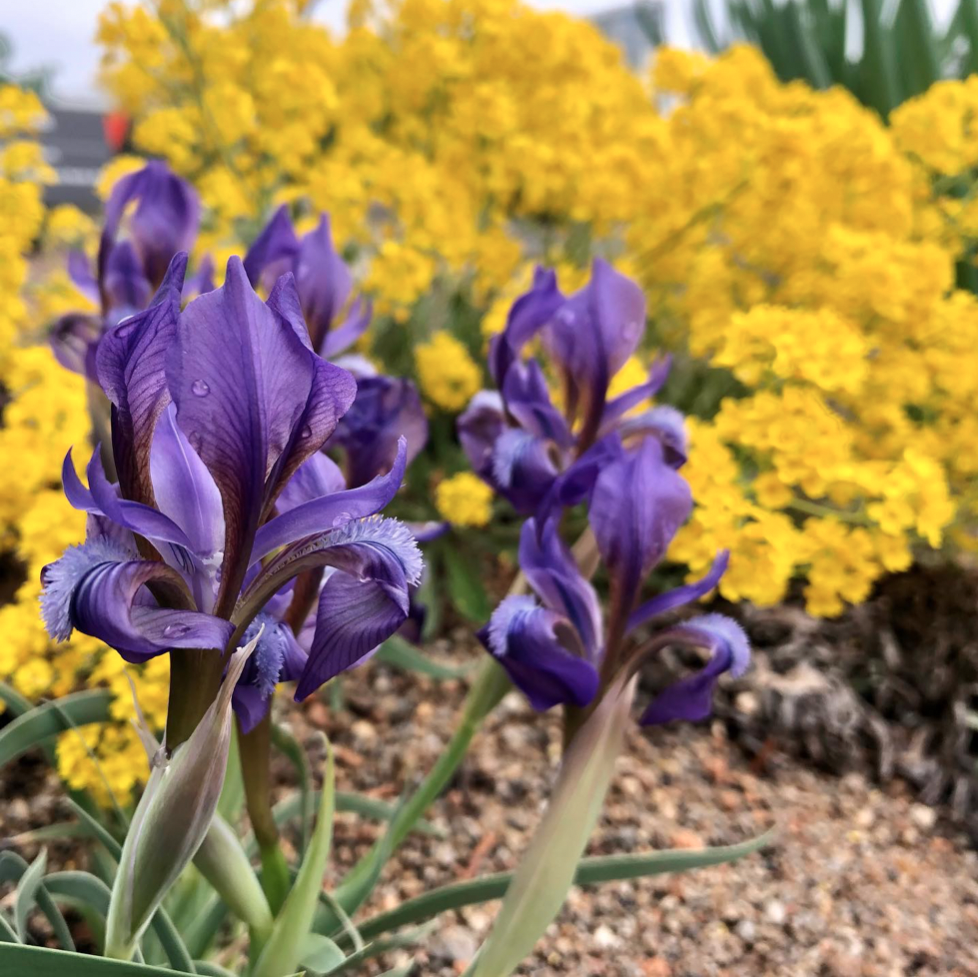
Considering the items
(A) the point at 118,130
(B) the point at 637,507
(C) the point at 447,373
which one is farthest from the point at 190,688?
(A) the point at 118,130

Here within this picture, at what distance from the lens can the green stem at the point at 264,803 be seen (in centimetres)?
75

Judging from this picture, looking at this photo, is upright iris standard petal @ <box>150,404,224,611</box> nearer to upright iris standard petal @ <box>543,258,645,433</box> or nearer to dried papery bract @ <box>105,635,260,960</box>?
dried papery bract @ <box>105,635,260,960</box>

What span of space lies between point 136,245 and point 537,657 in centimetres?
81

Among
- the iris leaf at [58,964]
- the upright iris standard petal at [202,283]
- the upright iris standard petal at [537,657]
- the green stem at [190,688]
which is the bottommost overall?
the iris leaf at [58,964]

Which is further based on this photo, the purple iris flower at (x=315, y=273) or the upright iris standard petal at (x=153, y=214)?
the upright iris standard petal at (x=153, y=214)

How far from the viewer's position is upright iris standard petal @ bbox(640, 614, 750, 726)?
0.82m

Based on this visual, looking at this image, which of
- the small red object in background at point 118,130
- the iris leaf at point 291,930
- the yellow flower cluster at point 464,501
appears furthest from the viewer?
the small red object in background at point 118,130

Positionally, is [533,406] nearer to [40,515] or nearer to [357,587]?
[357,587]

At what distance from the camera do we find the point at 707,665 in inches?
33.2

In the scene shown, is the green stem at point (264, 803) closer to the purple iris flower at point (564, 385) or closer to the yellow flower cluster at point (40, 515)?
the yellow flower cluster at point (40, 515)

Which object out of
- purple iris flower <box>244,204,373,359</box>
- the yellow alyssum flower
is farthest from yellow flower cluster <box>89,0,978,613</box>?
purple iris flower <box>244,204,373,359</box>

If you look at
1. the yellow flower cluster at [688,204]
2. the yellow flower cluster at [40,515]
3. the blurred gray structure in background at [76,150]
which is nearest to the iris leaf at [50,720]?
the yellow flower cluster at [40,515]

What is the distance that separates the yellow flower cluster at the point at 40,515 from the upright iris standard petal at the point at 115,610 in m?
0.28

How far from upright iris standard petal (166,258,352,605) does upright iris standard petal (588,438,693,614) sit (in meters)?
0.31
